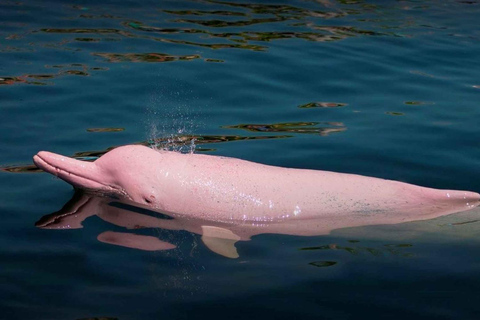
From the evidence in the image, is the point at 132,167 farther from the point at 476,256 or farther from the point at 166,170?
the point at 476,256

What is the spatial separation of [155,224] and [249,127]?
2.93 metres

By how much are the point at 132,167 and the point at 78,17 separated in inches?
277

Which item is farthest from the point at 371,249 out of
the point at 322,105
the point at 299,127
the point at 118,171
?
the point at 322,105

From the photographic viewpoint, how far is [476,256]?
673cm

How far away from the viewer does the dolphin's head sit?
734 cm

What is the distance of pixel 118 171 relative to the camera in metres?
7.41

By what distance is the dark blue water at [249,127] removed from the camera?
19.2 feet

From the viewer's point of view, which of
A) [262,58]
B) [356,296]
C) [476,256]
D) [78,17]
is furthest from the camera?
[78,17]

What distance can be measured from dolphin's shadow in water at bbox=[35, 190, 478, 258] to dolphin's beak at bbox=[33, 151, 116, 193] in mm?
138

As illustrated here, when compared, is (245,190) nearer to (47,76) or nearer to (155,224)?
(155,224)

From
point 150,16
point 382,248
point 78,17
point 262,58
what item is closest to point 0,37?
point 78,17

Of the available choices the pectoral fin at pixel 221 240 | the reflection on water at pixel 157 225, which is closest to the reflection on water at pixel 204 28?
the reflection on water at pixel 157 225

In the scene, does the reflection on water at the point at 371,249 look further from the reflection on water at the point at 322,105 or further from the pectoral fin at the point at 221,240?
the reflection on water at the point at 322,105

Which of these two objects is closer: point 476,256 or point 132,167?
point 476,256
